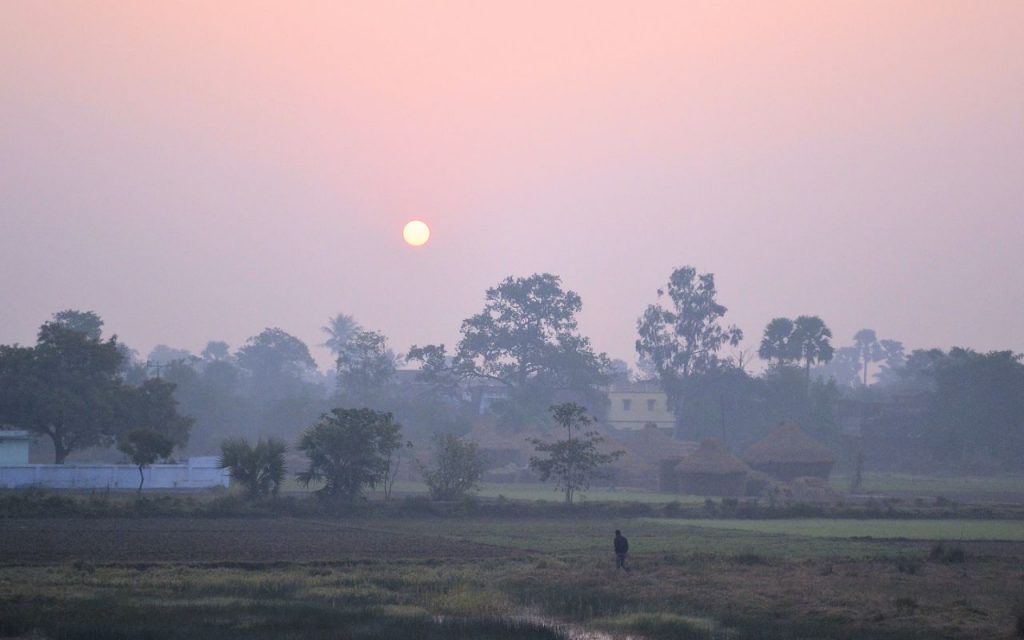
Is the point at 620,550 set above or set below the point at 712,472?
below

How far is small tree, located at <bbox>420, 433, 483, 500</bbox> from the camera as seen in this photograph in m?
62.6

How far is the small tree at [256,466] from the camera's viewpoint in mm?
57750

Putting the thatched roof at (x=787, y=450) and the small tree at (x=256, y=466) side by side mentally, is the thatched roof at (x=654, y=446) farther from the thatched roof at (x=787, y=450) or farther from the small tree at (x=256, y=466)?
the small tree at (x=256, y=466)

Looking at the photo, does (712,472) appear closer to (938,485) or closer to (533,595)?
(938,485)

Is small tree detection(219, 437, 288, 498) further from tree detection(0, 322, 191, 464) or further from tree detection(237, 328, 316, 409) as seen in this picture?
tree detection(237, 328, 316, 409)

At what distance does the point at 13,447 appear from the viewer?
6481 centimetres

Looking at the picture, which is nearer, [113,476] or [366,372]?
[113,476]

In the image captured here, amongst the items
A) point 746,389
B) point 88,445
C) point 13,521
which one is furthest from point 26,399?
point 746,389

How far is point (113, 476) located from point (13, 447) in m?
6.10

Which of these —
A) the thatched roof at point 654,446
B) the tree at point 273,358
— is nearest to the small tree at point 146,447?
the thatched roof at point 654,446

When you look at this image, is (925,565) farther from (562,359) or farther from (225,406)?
(225,406)

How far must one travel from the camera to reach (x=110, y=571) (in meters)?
31.0

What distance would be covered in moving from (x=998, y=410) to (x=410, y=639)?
92.2 metres

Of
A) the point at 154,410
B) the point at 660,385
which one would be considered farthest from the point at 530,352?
the point at 154,410
